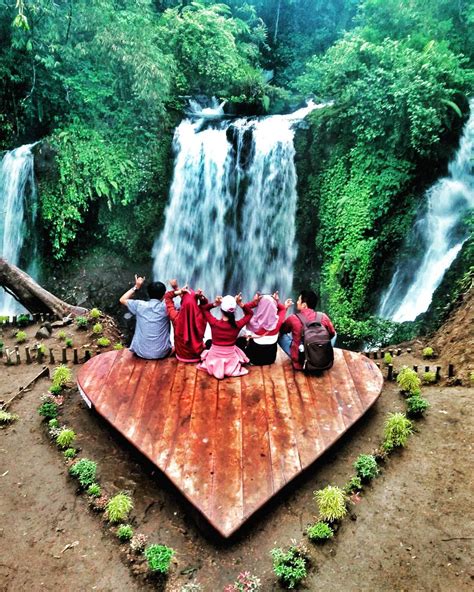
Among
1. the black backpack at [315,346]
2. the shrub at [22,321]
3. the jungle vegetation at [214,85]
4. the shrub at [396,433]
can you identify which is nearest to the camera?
the shrub at [396,433]

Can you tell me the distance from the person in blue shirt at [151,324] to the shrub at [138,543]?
2613 mm

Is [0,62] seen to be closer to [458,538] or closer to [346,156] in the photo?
[346,156]

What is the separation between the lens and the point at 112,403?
211 inches

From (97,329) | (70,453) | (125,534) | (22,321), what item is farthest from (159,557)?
(22,321)

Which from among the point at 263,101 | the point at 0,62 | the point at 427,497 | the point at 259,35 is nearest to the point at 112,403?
the point at 427,497

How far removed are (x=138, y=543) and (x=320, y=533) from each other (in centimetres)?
170

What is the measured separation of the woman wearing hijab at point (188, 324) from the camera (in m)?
6.04

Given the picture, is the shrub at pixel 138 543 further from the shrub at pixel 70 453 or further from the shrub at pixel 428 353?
the shrub at pixel 428 353

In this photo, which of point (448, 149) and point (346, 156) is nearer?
point (448, 149)

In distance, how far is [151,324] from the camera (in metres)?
6.20

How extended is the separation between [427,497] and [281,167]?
10.6 m

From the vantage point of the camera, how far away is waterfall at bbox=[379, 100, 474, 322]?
1027cm

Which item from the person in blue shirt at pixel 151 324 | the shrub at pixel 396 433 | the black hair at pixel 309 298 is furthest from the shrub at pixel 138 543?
the black hair at pixel 309 298

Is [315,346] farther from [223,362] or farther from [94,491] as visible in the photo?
[94,491]
